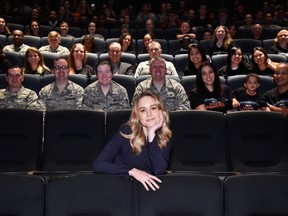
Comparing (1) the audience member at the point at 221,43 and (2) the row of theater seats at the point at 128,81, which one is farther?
(1) the audience member at the point at 221,43

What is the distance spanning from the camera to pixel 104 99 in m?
2.79

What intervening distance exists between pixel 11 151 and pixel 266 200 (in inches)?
48.4

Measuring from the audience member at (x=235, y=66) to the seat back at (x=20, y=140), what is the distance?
1.74 metres

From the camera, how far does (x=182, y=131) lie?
2139 mm

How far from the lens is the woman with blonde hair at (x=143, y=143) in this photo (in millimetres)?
1527

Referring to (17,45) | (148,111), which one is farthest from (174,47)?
Answer: (148,111)

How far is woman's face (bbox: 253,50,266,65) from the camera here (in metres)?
3.43

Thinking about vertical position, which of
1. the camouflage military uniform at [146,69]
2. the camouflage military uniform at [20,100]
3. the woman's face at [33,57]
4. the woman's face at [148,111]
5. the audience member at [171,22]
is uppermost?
the audience member at [171,22]

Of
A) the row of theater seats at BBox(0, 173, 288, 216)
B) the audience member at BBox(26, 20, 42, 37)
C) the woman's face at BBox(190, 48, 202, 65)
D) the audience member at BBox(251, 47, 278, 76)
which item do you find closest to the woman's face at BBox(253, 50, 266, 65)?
the audience member at BBox(251, 47, 278, 76)

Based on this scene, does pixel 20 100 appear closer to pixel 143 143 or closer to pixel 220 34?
pixel 143 143

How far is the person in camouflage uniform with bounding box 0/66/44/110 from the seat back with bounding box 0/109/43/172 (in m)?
0.59

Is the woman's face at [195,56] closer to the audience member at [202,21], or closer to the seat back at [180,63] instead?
the seat back at [180,63]

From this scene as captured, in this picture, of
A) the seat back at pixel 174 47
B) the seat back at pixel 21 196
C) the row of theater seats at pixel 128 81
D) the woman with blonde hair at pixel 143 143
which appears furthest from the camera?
the seat back at pixel 174 47

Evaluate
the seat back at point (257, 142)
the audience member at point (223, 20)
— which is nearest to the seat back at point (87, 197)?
the seat back at point (257, 142)
